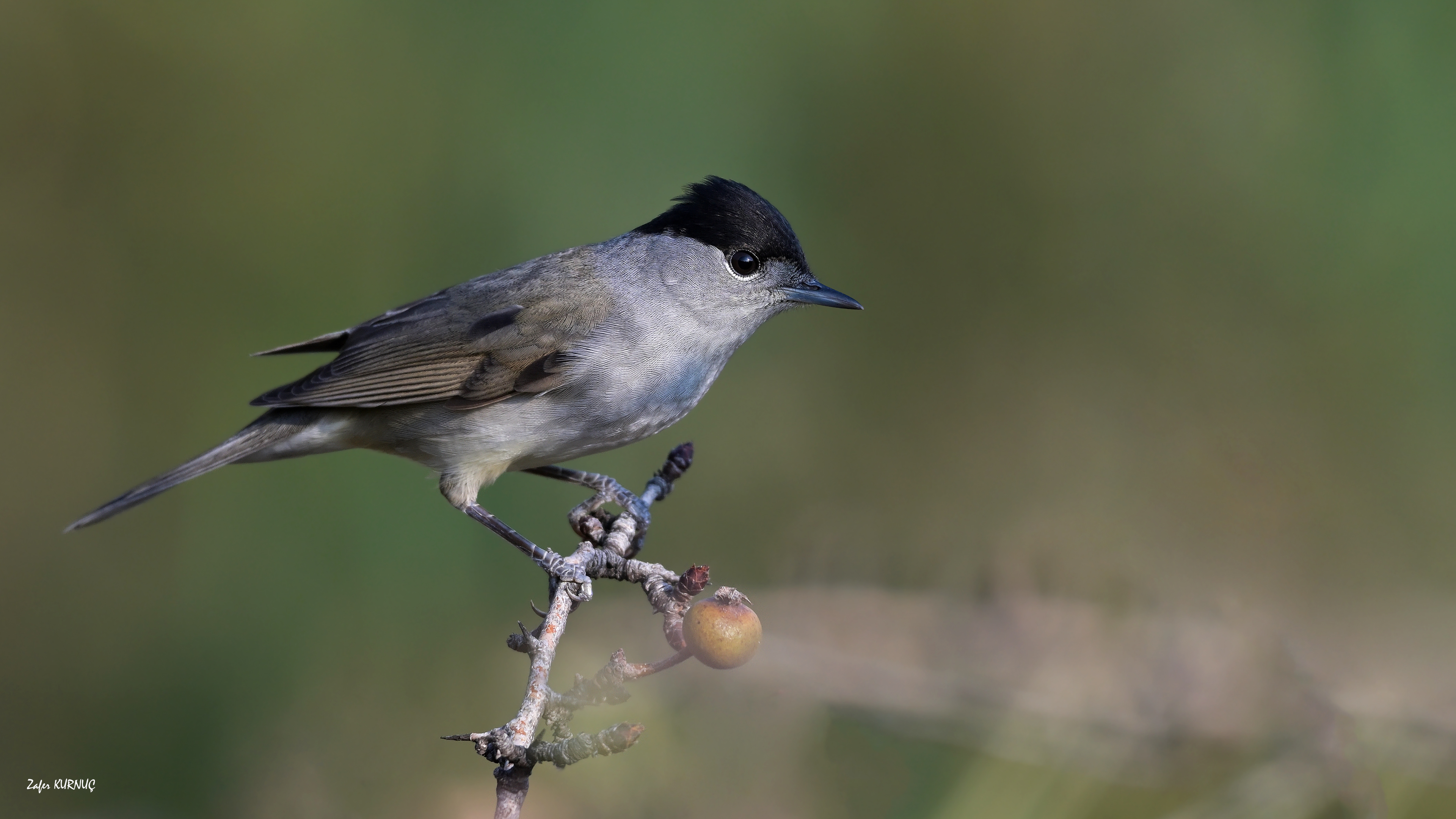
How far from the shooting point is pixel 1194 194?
4551mm

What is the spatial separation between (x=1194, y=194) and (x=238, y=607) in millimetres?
4294

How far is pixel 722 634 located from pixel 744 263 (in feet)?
6.46

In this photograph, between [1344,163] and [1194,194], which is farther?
[1194,194]

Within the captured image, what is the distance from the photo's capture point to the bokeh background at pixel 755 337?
3191mm

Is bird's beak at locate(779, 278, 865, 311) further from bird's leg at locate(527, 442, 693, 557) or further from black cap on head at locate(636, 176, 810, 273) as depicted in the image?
bird's leg at locate(527, 442, 693, 557)

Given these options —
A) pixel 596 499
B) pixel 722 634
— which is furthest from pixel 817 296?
pixel 722 634

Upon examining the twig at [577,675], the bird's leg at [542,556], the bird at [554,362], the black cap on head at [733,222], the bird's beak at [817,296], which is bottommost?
the twig at [577,675]

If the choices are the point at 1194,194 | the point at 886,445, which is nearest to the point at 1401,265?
the point at 1194,194

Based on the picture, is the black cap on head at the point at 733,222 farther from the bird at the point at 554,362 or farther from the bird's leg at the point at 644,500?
the bird's leg at the point at 644,500

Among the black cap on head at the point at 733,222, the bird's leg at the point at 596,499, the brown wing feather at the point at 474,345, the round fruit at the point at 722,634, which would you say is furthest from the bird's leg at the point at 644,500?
the round fruit at the point at 722,634

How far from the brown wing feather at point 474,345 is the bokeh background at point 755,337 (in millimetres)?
466

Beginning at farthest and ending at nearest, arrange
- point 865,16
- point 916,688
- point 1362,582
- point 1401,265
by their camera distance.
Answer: point 865,16 → point 1401,265 → point 1362,582 → point 916,688

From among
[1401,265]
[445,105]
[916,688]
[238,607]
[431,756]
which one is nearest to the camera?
[916,688]

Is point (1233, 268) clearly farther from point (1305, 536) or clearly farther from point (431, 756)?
point (431, 756)
